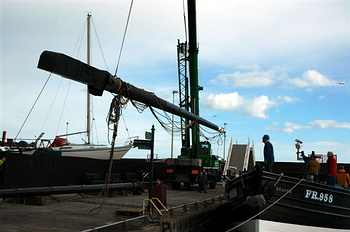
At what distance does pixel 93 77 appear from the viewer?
459 inches

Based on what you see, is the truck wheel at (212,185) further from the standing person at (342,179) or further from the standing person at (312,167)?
the standing person at (312,167)

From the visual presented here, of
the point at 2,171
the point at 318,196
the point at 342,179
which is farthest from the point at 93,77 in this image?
the point at 342,179

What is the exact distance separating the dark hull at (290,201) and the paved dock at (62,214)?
2933 mm

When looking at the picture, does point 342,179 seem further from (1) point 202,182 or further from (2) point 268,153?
(1) point 202,182

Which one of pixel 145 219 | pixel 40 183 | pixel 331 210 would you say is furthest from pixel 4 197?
pixel 331 210

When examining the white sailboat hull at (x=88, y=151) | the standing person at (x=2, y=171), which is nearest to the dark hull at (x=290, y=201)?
the standing person at (x=2, y=171)

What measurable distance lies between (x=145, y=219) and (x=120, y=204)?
5.52m

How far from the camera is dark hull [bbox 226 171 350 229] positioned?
51.6 feet

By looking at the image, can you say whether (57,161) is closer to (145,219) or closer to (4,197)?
(4,197)

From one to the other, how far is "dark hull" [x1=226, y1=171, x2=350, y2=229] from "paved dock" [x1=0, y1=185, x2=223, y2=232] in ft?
9.62

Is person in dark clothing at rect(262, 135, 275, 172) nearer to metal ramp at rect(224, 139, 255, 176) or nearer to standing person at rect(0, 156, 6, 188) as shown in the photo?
standing person at rect(0, 156, 6, 188)

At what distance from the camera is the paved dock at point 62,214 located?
14.6 m

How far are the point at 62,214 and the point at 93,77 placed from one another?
7.09m

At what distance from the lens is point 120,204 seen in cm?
2177
